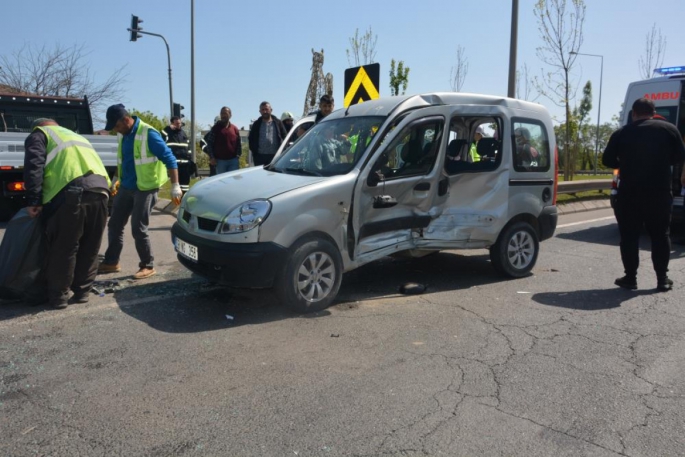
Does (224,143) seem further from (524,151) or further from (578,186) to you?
(578,186)

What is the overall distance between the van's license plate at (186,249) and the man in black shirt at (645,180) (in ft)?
14.8

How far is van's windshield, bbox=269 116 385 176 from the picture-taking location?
5.51 m

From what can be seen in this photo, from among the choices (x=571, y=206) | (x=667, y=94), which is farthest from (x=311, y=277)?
(x=571, y=206)

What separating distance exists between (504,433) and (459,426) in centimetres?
24

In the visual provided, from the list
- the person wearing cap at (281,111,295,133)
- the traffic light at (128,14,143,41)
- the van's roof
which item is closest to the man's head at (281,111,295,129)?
the person wearing cap at (281,111,295,133)

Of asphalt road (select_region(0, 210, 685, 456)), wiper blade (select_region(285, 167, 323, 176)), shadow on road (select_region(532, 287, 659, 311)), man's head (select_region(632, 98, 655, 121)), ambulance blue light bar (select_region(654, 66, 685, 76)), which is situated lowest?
asphalt road (select_region(0, 210, 685, 456))

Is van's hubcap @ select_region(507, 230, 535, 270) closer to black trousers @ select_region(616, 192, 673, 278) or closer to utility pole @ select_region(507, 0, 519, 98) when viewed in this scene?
black trousers @ select_region(616, 192, 673, 278)

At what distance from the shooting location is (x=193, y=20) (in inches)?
832

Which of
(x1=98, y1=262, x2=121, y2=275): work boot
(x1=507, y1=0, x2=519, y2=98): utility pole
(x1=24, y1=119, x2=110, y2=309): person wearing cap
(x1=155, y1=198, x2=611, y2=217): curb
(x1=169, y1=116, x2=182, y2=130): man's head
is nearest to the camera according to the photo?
(x1=24, y1=119, x2=110, y2=309): person wearing cap

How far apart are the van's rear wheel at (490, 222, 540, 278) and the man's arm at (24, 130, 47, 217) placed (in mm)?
4616

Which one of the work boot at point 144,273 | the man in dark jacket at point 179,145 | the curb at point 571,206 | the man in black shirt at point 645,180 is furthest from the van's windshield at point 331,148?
the curb at point 571,206

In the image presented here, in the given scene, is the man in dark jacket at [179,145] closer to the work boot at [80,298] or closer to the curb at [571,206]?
the curb at [571,206]

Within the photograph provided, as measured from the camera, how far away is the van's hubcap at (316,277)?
5.00 meters

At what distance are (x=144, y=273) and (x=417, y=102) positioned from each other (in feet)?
11.1
